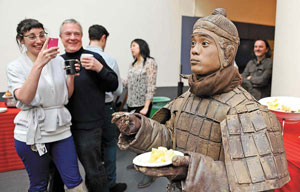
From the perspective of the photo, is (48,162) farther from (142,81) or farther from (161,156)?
(142,81)

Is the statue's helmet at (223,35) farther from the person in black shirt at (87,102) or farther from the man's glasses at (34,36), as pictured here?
the man's glasses at (34,36)

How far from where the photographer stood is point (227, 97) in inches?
39.5

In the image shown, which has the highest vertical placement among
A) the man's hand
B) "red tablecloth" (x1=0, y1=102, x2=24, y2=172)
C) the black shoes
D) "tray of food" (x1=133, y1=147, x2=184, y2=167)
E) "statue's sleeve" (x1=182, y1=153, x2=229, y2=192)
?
the man's hand

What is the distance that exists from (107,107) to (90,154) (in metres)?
0.57

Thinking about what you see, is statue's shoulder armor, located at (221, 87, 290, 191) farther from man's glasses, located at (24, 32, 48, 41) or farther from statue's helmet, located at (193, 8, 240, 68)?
man's glasses, located at (24, 32, 48, 41)

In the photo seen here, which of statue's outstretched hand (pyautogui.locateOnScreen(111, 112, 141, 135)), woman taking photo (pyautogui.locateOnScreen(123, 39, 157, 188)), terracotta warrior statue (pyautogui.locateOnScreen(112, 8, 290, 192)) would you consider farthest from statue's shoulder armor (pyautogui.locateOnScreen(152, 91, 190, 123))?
woman taking photo (pyautogui.locateOnScreen(123, 39, 157, 188))

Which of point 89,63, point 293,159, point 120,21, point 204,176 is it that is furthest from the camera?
point 120,21

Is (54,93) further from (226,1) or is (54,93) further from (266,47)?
(226,1)

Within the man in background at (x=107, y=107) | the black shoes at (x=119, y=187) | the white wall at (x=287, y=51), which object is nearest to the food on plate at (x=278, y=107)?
the white wall at (x=287, y=51)

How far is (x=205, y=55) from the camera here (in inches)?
37.8

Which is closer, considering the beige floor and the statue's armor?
the statue's armor

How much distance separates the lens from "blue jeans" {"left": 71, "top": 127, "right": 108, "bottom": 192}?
182 centimetres

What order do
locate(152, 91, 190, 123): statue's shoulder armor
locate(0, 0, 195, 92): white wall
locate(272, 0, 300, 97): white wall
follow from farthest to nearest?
locate(0, 0, 195, 92): white wall, locate(272, 0, 300, 97): white wall, locate(152, 91, 190, 123): statue's shoulder armor

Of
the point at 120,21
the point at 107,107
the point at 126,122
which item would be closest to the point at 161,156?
the point at 126,122
